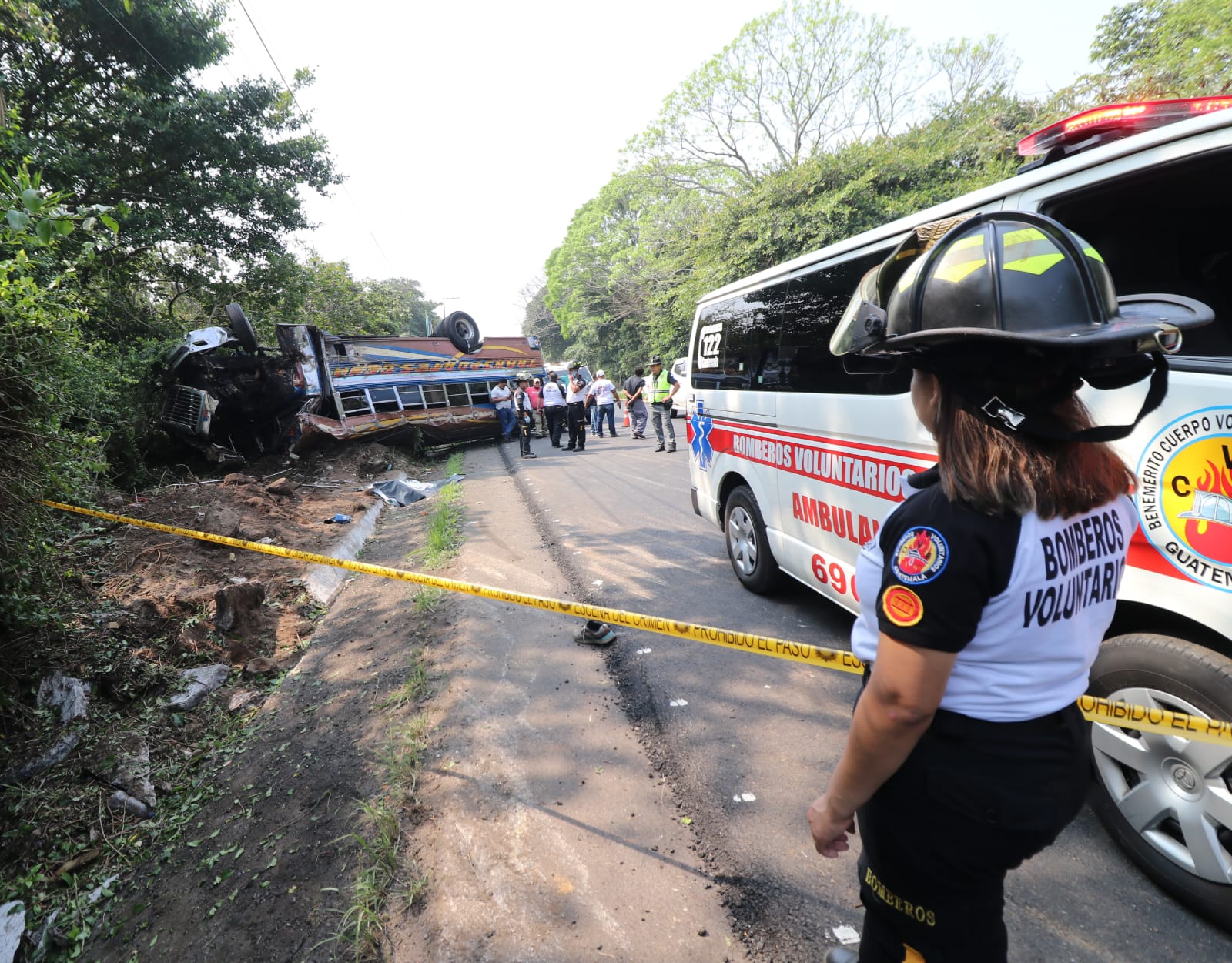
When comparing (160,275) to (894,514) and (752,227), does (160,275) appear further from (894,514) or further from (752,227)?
(894,514)

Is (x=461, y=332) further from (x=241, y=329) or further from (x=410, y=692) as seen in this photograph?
(x=410, y=692)

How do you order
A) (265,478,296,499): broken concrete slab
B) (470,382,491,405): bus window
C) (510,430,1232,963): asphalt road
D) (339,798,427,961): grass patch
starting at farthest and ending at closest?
(470,382,491,405): bus window
(265,478,296,499): broken concrete slab
(339,798,427,961): grass patch
(510,430,1232,963): asphalt road

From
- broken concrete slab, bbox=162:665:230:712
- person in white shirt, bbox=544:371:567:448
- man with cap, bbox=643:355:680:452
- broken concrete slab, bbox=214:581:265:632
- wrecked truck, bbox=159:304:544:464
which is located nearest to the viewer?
broken concrete slab, bbox=162:665:230:712

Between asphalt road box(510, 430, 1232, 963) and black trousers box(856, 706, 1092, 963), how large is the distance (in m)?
0.87

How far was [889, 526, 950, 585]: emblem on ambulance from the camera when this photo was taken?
0.93m

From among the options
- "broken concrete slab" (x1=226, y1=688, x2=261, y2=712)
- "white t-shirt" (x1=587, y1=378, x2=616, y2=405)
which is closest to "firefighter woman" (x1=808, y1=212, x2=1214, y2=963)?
"broken concrete slab" (x1=226, y1=688, x2=261, y2=712)

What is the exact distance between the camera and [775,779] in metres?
2.54

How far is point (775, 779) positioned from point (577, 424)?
11.5 m

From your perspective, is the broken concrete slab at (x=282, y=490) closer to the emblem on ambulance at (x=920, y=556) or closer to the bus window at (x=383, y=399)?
the bus window at (x=383, y=399)

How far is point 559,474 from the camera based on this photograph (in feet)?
34.2

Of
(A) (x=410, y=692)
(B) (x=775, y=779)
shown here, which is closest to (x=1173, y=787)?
(B) (x=775, y=779)

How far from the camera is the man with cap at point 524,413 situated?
514 inches

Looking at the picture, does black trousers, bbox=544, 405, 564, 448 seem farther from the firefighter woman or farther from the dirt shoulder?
the firefighter woman

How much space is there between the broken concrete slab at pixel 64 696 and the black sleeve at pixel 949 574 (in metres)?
4.34
